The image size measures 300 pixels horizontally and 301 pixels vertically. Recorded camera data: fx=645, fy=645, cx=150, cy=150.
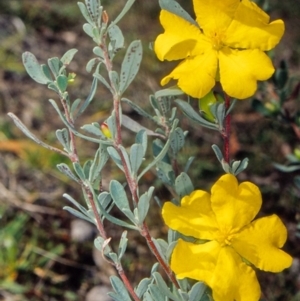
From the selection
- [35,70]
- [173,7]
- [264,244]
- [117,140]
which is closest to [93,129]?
[117,140]

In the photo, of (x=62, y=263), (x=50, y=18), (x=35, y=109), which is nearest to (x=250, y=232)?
(x=62, y=263)

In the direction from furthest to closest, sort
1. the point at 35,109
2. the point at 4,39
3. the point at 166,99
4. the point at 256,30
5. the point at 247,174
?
the point at 4,39 → the point at 35,109 → the point at 247,174 → the point at 166,99 → the point at 256,30

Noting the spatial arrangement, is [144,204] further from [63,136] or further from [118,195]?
[63,136]

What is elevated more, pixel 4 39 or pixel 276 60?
pixel 276 60

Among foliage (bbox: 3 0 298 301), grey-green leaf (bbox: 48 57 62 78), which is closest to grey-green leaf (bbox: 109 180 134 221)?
foliage (bbox: 3 0 298 301)

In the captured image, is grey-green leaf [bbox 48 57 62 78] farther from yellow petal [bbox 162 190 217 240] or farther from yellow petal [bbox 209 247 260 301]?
yellow petal [bbox 209 247 260 301]

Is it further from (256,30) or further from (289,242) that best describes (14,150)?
(256,30)

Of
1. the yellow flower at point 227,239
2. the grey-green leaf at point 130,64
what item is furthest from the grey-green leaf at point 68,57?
the yellow flower at point 227,239
